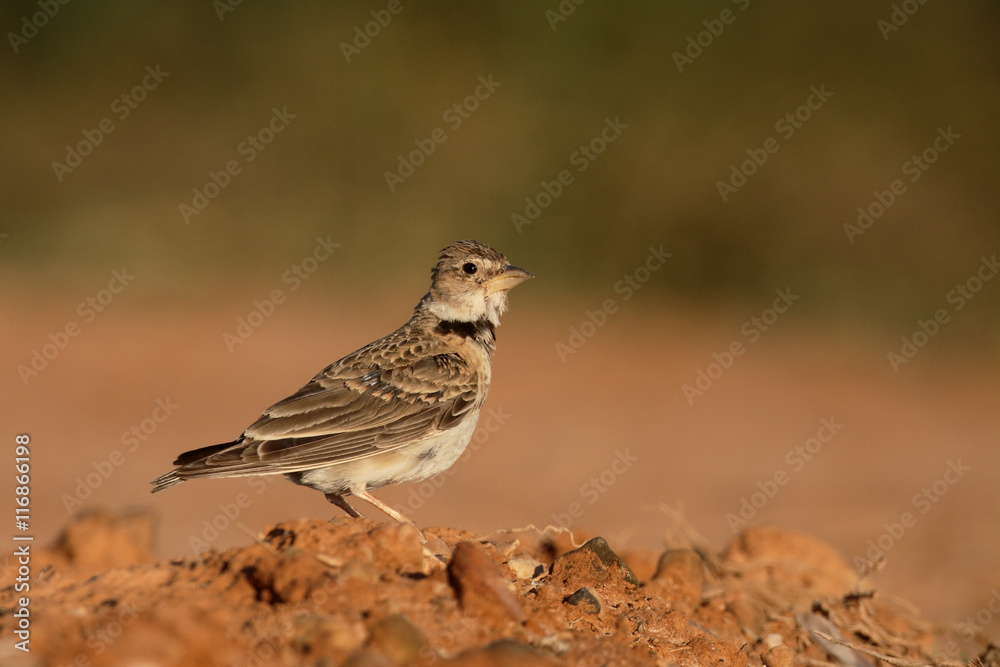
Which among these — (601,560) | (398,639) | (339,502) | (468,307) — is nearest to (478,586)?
(398,639)

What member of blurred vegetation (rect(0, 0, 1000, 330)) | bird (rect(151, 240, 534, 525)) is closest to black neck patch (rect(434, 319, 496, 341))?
A: bird (rect(151, 240, 534, 525))

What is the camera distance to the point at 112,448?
37.5 feet

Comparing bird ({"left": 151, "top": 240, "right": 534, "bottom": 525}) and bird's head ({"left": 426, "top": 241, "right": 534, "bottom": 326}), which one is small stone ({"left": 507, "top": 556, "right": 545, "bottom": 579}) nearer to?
bird ({"left": 151, "top": 240, "right": 534, "bottom": 525})

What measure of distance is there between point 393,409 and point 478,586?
2.48m

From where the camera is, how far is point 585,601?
4.85m

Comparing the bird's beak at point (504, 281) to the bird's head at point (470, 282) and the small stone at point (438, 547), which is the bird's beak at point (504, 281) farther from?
the small stone at point (438, 547)

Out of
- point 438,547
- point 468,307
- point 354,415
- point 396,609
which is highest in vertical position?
point 468,307

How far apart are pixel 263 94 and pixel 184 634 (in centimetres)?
1887

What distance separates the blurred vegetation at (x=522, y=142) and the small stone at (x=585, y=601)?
12.8 metres

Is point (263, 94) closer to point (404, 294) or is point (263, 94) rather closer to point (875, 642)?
point (404, 294)

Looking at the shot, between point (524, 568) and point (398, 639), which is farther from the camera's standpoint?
point (524, 568)

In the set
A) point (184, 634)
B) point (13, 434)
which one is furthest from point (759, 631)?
point (13, 434)

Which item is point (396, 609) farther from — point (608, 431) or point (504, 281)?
point (608, 431)

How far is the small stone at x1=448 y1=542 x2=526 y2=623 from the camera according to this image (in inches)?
165
